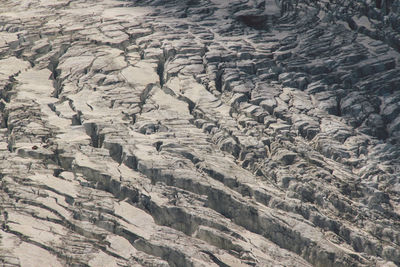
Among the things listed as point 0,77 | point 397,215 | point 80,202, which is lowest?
point 397,215

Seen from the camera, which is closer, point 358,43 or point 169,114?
point 169,114

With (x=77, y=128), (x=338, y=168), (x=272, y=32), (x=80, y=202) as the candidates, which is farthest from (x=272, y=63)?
(x=80, y=202)

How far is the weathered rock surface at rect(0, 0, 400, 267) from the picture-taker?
936 inches

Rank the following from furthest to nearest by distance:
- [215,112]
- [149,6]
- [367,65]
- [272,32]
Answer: [149,6], [272,32], [367,65], [215,112]

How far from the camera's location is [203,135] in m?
29.7

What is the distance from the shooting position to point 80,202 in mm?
24734

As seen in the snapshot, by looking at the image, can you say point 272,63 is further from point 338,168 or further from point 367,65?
point 338,168

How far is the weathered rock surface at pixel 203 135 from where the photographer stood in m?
23.8

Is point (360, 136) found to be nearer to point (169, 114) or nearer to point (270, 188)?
point (270, 188)

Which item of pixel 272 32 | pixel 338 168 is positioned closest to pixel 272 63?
pixel 272 32

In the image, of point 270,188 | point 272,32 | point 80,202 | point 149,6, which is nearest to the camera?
point 80,202

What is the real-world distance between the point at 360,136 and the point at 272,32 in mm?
12561

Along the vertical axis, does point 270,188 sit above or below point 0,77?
below

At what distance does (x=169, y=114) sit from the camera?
104 ft
